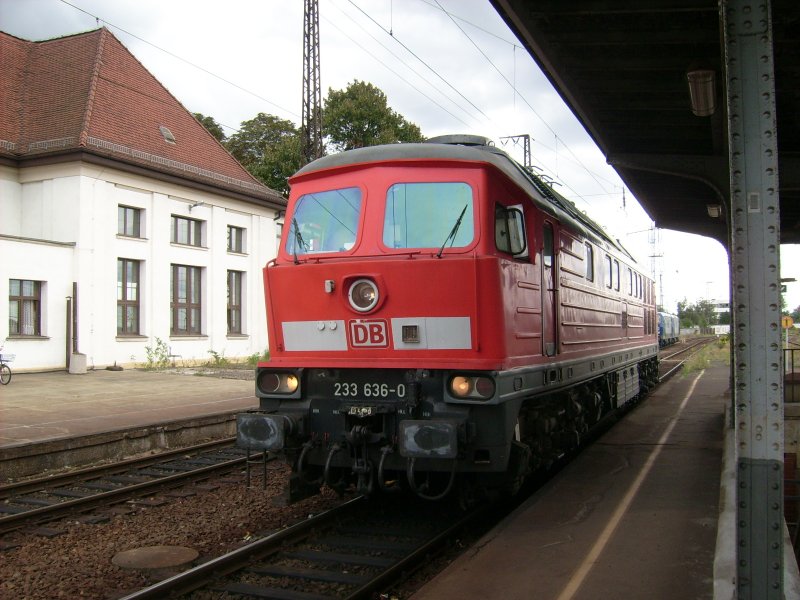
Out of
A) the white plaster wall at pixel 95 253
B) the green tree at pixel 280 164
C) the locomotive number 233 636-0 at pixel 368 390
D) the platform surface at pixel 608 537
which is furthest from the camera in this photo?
the green tree at pixel 280 164

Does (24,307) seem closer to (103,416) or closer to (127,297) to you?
(127,297)

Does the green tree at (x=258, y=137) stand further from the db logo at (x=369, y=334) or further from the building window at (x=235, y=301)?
the db logo at (x=369, y=334)

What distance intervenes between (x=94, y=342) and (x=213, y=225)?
7093mm

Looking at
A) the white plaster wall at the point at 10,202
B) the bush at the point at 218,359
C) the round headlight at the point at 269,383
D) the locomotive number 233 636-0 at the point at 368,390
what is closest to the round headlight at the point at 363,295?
the locomotive number 233 636-0 at the point at 368,390

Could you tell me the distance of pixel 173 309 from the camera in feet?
88.8

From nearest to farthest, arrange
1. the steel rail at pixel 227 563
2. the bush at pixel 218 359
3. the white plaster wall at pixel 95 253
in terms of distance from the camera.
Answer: the steel rail at pixel 227 563
the white plaster wall at pixel 95 253
the bush at pixel 218 359

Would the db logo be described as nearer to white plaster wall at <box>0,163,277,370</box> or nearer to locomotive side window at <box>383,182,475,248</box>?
locomotive side window at <box>383,182,475,248</box>

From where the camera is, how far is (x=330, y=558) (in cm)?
594

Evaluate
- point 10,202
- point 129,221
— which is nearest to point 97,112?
point 129,221

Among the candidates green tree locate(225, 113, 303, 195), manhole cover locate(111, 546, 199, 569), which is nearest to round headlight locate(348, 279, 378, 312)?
manhole cover locate(111, 546, 199, 569)

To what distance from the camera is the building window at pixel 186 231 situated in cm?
2719

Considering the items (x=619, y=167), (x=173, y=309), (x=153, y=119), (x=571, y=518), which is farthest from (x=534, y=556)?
(x=153, y=119)

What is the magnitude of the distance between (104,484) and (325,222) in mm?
4625

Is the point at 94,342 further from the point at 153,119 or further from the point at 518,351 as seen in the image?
the point at 518,351
